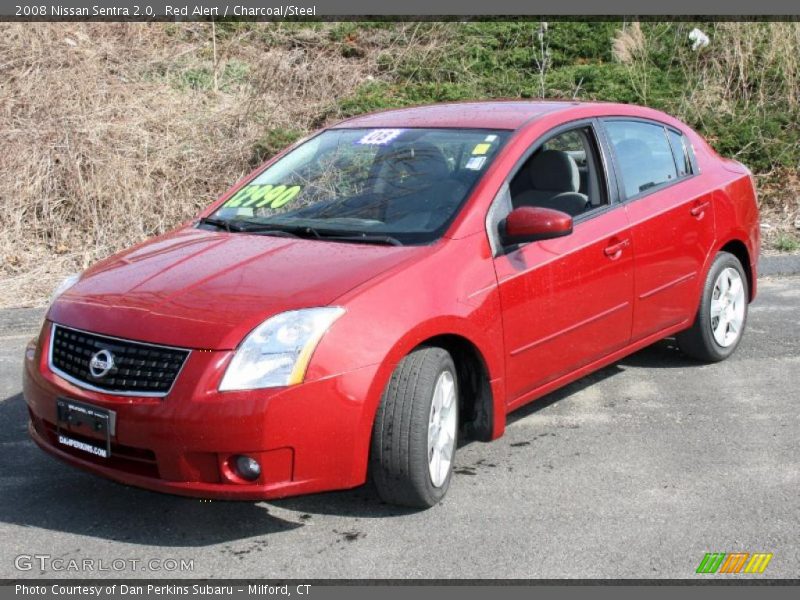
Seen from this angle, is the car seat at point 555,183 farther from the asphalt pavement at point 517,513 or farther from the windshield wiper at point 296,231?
the asphalt pavement at point 517,513

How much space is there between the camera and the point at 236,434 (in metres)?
4.00

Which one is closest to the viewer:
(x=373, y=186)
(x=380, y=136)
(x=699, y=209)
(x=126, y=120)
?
(x=373, y=186)

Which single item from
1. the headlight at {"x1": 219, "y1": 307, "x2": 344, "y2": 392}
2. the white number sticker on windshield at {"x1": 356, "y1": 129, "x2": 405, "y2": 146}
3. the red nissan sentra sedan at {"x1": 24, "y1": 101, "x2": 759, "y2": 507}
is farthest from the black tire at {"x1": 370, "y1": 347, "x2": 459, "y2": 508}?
the white number sticker on windshield at {"x1": 356, "y1": 129, "x2": 405, "y2": 146}

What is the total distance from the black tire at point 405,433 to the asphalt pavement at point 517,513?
192 mm

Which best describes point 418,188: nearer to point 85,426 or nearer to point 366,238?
point 366,238

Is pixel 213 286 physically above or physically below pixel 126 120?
below

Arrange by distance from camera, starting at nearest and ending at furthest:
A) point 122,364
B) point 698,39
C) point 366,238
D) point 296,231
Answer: point 122,364, point 366,238, point 296,231, point 698,39

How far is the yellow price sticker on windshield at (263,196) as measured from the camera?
547cm

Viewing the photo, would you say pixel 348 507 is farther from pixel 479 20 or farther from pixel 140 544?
pixel 479 20

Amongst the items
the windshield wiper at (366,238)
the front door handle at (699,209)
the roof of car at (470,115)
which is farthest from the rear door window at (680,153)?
the windshield wiper at (366,238)

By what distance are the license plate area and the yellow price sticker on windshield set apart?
1.57 metres

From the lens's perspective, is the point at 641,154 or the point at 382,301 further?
the point at 641,154

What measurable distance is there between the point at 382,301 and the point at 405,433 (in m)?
0.52

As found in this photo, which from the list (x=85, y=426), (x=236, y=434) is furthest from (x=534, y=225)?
(x=85, y=426)
